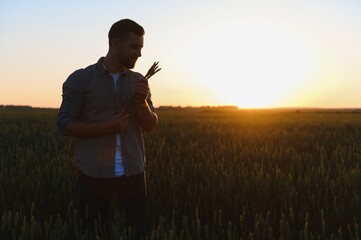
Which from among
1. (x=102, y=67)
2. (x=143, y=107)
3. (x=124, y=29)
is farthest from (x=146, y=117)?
(x=124, y=29)

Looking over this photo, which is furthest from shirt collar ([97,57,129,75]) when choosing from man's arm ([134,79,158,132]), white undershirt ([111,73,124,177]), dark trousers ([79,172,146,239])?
dark trousers ([79,172,146,239])

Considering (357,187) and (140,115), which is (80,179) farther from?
(357,187)

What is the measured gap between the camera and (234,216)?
10.6 ft

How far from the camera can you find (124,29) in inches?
99.3

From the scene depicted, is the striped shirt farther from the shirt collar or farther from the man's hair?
the man's hair

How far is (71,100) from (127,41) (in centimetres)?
52

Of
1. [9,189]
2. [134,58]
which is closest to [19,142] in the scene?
[9,189]

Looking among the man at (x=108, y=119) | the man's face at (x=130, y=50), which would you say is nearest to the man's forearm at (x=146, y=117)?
the man at (x=108, y=119)

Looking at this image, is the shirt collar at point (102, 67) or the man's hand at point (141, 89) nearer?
the man's hand at point (141, 89)

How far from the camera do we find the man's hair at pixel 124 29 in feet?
8.27

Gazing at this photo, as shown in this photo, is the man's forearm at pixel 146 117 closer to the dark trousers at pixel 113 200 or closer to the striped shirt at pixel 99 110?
the striped shirt at pixel 99 110

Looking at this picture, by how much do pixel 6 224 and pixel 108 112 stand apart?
98 centimetres

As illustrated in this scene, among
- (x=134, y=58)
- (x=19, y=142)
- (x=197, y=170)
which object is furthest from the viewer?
(x=19, y=142)

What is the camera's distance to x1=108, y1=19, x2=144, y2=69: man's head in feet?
8.25
